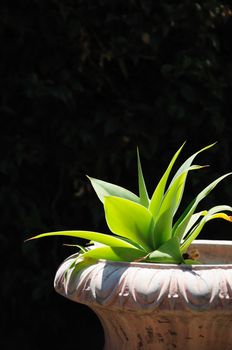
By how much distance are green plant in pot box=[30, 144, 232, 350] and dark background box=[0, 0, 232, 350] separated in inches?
65.5

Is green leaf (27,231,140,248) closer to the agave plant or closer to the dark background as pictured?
the agave plant

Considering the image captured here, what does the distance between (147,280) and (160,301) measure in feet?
0.22

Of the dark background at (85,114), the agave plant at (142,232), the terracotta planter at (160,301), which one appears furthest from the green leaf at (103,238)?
the dark background at (85,114)

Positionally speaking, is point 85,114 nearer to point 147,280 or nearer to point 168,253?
point 168,253

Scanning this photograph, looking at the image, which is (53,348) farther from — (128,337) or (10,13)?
(128,337)

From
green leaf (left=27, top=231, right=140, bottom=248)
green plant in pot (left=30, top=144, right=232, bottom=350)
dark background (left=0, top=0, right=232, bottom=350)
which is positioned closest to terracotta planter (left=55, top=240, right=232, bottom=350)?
green plant in pot (left=30, top=144, right=232, bottom=350)

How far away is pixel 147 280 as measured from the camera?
2.17m

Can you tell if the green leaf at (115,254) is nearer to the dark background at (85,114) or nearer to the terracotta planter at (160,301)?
the terracotta planter at (160,301)

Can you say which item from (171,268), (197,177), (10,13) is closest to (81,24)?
(10,13)

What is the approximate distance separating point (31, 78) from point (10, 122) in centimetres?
30

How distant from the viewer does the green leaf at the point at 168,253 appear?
91.0 inches

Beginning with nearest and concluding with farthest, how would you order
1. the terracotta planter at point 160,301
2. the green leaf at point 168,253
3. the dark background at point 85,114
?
the terracotta planter at point 160,301 < the green leaf at point 168,253 < the dark background at point 85,114

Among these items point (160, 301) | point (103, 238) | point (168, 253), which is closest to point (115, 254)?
point (103, 238)

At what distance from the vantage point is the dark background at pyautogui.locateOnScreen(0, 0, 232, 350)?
416 cm
